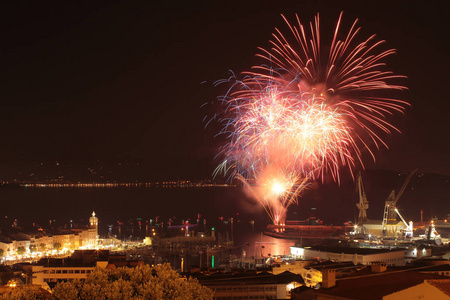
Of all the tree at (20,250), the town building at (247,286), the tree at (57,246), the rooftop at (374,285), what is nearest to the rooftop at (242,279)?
the town building at (247,286)

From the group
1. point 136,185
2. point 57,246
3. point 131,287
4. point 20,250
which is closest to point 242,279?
point 131,287

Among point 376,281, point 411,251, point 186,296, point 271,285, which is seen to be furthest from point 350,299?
point 411,251

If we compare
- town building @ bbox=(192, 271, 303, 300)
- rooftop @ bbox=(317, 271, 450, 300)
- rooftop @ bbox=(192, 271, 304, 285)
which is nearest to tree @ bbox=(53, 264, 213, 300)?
rooftop @ bbox=(317, 271, 450, 300)

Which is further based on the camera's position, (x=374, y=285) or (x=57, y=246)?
(x=57, y=246)

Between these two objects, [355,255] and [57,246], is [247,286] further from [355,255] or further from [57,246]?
[57,246]

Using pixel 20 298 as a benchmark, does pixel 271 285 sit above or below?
below

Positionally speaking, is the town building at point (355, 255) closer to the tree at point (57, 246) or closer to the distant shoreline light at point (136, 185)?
the tree at point (57, 246)

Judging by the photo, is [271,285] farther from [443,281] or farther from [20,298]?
[20,298]

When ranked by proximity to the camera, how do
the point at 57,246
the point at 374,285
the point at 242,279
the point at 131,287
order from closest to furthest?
the point at 131,287
the point at 374,285
the point at 242,279
the point at 57,246
